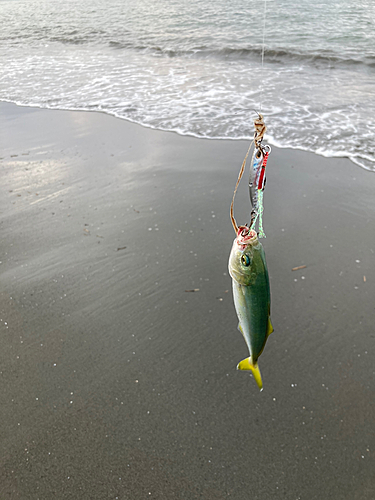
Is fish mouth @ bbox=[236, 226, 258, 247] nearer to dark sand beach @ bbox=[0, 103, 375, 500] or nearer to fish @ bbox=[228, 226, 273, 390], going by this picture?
fish @ bbox=[228, 226, 273, 390]

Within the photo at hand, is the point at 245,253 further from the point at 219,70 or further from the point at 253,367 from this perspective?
the point at 219,70

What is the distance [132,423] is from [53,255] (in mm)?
2165

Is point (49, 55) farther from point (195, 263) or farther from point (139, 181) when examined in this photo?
point (195, 263)

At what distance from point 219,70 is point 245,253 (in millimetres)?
11972

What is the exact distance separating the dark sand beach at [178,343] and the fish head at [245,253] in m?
1.59

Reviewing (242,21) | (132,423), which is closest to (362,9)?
(242,21)

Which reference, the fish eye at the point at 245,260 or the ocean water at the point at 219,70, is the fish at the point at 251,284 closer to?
the fish eye at the point at 245,260

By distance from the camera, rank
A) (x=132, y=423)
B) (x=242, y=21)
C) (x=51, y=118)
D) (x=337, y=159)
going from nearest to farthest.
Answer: (x=132, y=423) < (x=337, y=159) < (x=51, y=118) < (x=242, y=21)

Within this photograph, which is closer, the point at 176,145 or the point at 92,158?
the point at 92,158

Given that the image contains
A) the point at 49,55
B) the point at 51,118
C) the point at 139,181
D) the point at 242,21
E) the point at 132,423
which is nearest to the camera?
the point at 132,423

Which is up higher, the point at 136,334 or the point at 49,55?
the point at 49,55

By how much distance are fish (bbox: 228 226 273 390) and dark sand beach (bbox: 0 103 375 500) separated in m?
1.19

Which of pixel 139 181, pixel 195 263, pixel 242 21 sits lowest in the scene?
pixel 195 263

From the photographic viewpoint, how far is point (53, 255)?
391 centimetres
